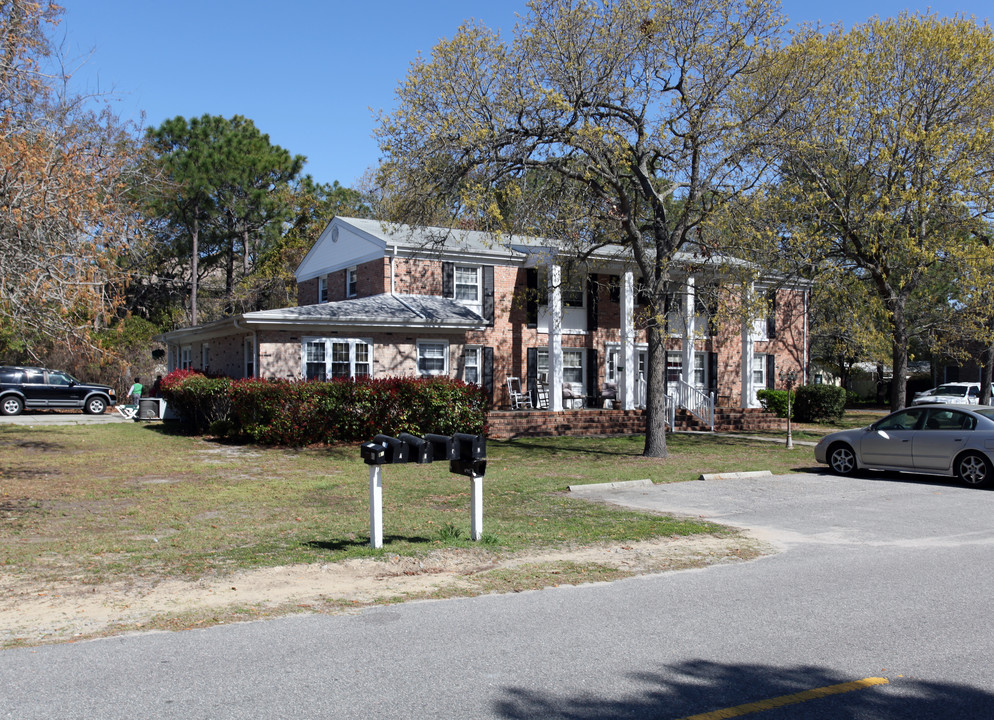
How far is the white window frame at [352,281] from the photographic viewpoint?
28.6 m

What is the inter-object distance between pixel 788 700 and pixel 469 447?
4658 mm

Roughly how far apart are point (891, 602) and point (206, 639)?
17.8 ft

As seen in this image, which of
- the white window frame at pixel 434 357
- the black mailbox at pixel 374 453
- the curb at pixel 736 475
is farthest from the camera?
the white window frame at pixel 434 357

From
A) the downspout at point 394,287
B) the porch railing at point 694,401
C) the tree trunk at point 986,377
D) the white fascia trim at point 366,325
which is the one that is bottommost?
the porch railing at point 694,401

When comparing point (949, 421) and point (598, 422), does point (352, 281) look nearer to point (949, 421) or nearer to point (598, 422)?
point (598, 422)

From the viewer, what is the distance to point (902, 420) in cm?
1547

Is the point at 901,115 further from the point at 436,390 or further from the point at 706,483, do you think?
the point at 436,390

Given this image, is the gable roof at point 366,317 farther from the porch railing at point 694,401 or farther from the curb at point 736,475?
the curb at point 736,475

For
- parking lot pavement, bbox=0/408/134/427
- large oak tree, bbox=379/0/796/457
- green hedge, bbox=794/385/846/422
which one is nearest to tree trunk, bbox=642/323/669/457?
large oak tree, bbox=379/0/796/457

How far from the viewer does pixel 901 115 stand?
2069cm

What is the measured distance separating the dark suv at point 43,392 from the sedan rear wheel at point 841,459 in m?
26.6

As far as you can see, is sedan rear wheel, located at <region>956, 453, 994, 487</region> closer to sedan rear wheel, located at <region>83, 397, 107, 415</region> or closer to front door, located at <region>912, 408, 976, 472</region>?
front door, located at <region>912, 408, 976, 472</region>

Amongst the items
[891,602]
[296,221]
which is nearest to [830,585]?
[891,602]

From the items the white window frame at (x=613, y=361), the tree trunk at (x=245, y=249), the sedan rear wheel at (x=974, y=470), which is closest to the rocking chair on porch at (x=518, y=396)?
the white window frame at (x=613, y=361)
